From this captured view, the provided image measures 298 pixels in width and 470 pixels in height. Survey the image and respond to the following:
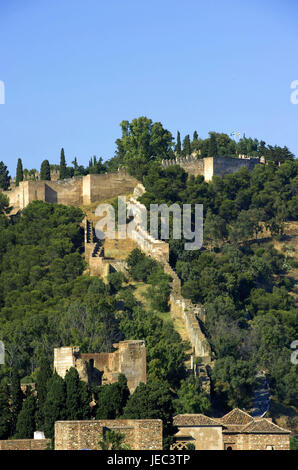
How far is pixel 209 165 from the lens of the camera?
7450cm

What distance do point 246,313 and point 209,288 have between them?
7.97 feet

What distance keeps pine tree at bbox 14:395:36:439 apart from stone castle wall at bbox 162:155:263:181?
3702 cm

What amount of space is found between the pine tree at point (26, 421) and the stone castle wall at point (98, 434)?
4.80 metres

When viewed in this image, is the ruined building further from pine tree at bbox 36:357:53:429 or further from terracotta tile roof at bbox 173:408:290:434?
terracotta tile roof at bbox 173:408:290:434

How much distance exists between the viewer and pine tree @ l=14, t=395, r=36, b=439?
122 ft

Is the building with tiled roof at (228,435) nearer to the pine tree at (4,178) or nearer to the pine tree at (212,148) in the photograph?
the pine tree at (212,148)

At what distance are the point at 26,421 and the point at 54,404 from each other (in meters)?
1.42

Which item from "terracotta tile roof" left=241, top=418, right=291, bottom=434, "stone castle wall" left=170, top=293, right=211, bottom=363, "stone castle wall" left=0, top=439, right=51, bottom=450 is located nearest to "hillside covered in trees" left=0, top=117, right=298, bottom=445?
"stone castle wall" left=170, top=293, right=211, bottom=363

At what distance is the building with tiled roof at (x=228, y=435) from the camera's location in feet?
119

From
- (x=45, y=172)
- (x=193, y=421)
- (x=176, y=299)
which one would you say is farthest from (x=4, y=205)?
(x=193, y=421)

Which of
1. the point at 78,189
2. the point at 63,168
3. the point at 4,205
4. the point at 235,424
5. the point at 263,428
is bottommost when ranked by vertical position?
the point at 263,428

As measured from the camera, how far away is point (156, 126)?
78125 mm

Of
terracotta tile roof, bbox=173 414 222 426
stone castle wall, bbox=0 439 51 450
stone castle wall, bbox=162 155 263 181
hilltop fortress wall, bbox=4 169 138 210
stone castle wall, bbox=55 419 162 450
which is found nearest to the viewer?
stone castle wall, bbox=55 419 162 450

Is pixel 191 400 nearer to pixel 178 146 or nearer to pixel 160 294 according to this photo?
pixel 160 294
